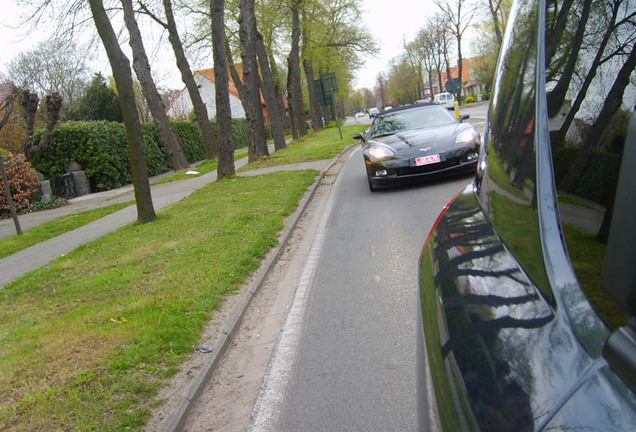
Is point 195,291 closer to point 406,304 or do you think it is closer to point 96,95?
point 406,304

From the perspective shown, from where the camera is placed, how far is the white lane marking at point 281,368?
3.07 metres

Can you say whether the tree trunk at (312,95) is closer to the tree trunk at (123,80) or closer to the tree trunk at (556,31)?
the tree trunk at (123,80)

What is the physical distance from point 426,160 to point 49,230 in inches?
338

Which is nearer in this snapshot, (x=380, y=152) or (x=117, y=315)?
(x=117, y=315)

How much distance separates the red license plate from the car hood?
12cm

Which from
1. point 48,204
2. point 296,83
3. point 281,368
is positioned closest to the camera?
point 281,368

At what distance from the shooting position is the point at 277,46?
3766cm

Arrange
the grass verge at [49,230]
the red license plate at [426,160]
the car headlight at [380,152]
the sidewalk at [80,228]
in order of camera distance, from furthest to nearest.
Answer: the grass verge at [49,230] < the car headlight at [380,152] < the red license plate at [426,160] < the sidewalk at [80,228]

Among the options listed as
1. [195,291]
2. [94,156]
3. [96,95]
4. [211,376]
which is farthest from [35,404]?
[96,95]

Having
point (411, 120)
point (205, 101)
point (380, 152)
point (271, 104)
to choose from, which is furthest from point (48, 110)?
point (205, 101)

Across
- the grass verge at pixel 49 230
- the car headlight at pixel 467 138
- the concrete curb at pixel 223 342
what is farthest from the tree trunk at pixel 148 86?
the concrete curb at pixel 223 342

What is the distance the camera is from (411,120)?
1076cm

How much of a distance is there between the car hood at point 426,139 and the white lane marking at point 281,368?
4553 mm

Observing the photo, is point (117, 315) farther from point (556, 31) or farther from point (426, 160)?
point (426, 160)
